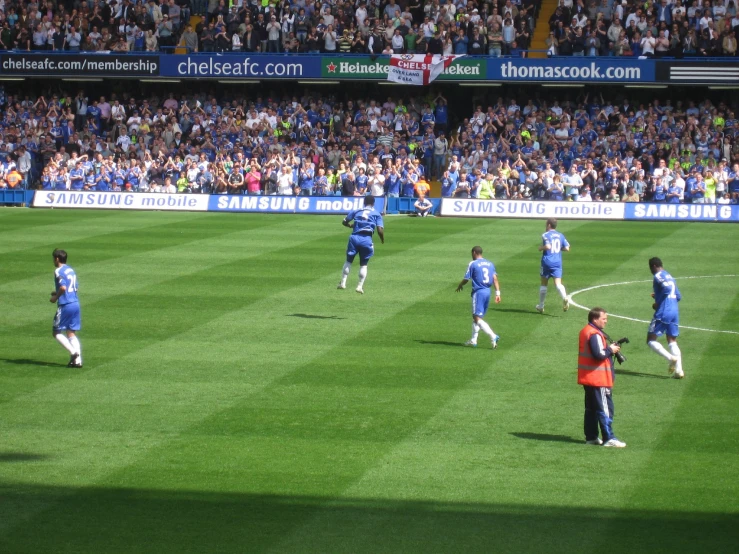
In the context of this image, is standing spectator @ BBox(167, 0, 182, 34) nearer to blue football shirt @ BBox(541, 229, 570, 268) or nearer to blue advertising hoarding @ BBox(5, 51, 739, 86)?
blue advertising hoarding @ BBox(5, 51, 739, 86)

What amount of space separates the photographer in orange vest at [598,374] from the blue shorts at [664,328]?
368 centimetres

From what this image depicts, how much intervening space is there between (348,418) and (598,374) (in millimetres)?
3180

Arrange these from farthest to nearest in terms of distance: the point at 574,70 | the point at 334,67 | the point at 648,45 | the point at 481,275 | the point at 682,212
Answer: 1. the point at 334,67
2. the point at 574,70
3. the point at 648,45
4. the point at 682,212
5. the point at 481,275

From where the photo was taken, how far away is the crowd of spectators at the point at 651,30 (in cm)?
4447

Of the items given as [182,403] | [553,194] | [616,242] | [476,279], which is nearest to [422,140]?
[553,194]

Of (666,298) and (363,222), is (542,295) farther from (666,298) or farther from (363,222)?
(666,298)

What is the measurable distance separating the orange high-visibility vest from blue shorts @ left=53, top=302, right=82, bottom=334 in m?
7.61

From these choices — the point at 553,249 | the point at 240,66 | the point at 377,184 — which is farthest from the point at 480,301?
the point at 240,66

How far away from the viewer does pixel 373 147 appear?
45.6 m

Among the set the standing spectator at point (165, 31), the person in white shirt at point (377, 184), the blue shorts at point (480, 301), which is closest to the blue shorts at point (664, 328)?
the blue shorts at point (480, 301)

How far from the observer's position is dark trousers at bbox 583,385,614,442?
42.2 ft

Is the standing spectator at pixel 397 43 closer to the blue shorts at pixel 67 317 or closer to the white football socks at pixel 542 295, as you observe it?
the white football socks at pixel 542 295

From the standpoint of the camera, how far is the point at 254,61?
47.7 metres

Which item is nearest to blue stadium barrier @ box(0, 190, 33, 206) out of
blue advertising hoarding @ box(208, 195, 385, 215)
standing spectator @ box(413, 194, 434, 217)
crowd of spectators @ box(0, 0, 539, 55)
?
blue advertising hoarding @ box(208, 195, 385, 215)
